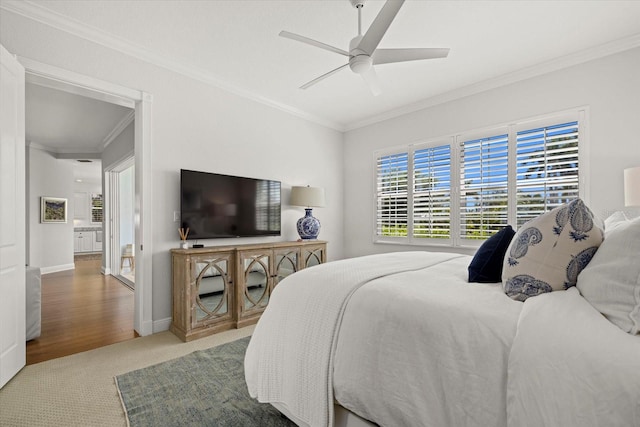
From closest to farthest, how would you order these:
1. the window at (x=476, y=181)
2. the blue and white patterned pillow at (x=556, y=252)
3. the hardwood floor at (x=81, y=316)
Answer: the blue and white patterned pillow at (x=556, y=252), the hardwood floor at (x=81, y=316), the window at (x=476, y=181)

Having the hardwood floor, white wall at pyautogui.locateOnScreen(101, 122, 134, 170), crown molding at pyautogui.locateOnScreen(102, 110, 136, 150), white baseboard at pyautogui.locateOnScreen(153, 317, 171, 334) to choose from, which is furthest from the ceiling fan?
white wall at pyautogui.locateOnScreen(101, 122, 134, 170)

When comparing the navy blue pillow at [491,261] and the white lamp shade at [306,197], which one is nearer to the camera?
the navy blue pillow at [491,261]

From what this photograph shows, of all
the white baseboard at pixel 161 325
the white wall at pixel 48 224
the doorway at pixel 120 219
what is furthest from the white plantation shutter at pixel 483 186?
the white wall at pixel 48 224

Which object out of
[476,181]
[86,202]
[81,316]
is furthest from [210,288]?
[86,202]

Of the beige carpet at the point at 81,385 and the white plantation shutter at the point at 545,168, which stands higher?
the white plantation shutter at the point at 545,168

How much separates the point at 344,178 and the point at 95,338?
3833 mm

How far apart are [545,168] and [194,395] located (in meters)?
3.74

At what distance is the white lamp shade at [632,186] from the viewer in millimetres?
2176

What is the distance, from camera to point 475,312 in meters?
1.05

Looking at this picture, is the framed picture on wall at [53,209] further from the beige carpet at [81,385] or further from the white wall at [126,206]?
the beige carpet at [81,385]

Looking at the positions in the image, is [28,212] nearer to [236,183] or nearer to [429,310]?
[236,183]

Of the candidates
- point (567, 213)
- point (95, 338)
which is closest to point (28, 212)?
point (95, 338)

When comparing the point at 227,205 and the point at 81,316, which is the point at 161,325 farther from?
the point at 227,205

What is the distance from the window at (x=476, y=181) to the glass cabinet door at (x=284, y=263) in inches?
60.7
